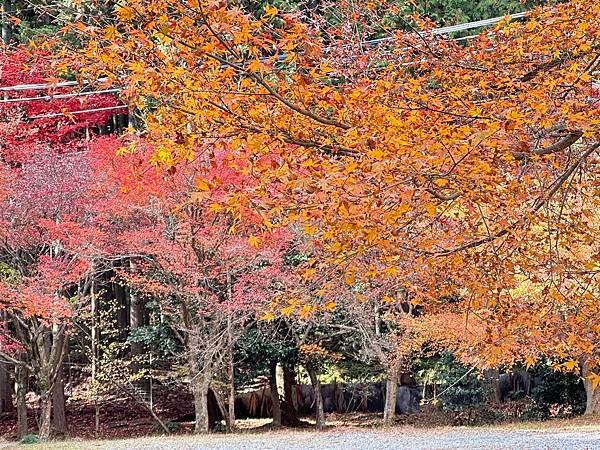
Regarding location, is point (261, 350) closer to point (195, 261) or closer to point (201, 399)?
point (201, 399)

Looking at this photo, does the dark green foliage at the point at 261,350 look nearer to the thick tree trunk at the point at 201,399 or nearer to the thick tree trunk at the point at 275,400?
the thick tree trunk at the point at 275,400

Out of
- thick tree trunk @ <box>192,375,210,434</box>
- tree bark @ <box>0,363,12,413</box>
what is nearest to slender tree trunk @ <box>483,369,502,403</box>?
thick tree trunk @ <box>192,375,210,434</box>

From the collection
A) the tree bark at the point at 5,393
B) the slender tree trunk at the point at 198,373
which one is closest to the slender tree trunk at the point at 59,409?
the tree bark at the point at 5,393

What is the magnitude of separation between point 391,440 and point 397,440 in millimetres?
113

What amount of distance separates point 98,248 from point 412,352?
793 centimetres

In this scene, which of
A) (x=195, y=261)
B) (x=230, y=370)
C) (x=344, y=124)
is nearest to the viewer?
(x=344, y=124)

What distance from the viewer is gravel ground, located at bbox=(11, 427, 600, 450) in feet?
42.8

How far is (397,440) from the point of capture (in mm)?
Answer: 14758

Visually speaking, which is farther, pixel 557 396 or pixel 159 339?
pixel 557 396

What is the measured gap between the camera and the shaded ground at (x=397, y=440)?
43.0 feet

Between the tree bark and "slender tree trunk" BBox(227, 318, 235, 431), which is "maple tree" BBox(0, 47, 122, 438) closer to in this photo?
"slender tree trunk" BBox(227, 318, 235, 431)

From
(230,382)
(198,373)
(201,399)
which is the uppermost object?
(198,373)

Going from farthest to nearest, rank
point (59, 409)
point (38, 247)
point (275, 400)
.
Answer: point (275, 400), point (59, 409), point (38, 247)

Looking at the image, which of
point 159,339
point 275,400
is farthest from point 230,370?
point 275,400
